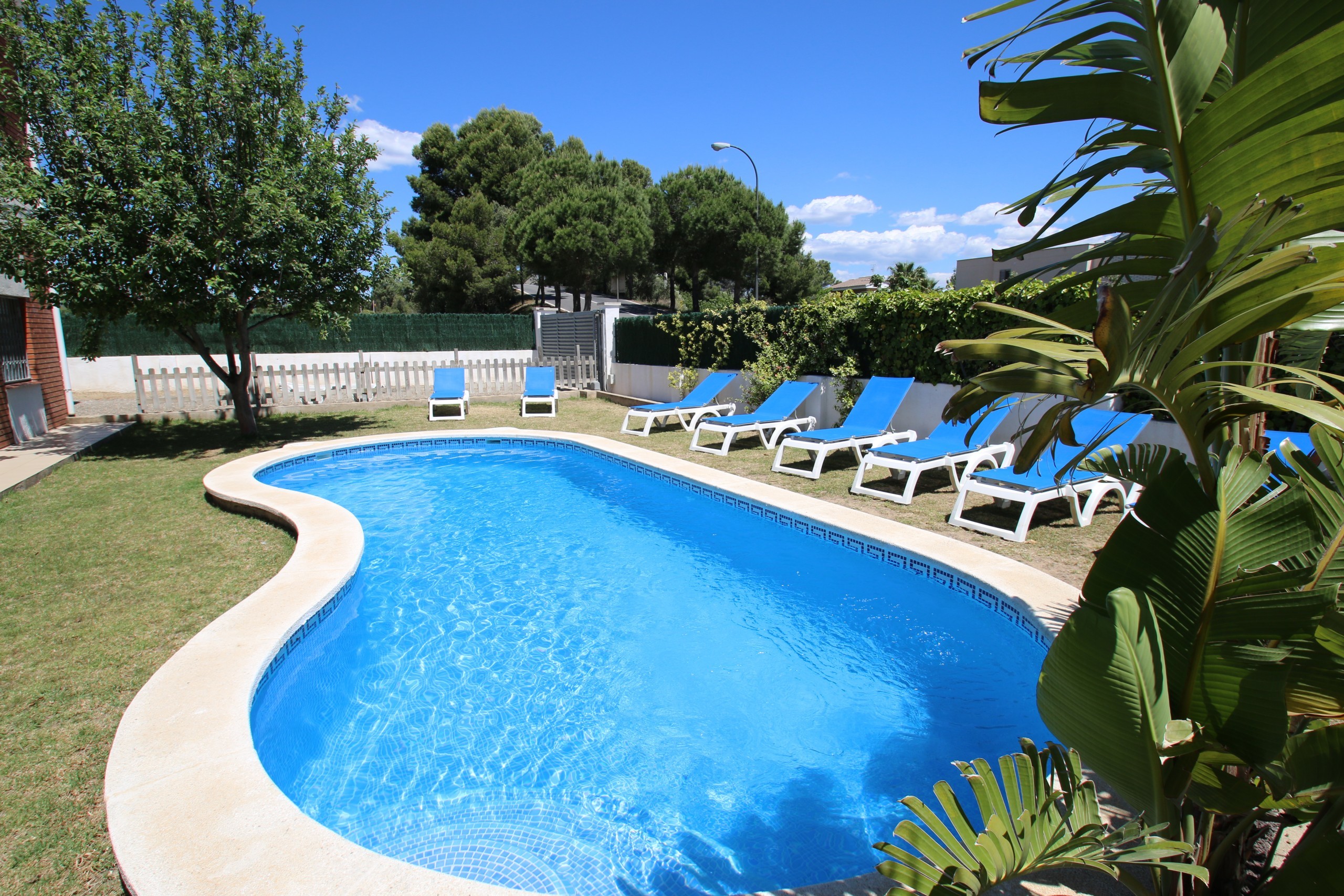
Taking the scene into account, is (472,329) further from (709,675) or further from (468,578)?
(709,675)

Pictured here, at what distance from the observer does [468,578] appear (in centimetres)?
628

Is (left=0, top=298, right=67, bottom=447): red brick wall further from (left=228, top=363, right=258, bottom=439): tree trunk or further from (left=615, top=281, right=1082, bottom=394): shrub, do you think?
(left=615, top=281, right=1082, bottom=394): shrub

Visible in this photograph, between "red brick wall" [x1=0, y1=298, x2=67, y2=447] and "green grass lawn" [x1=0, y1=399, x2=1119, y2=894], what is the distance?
2.77 meters

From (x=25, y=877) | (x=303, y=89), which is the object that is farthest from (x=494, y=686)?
(x=303, y=89)

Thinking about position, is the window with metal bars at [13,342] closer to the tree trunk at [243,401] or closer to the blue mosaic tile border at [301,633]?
the tree trunk at [243,401]

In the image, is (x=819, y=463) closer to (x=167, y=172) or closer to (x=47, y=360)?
(x=167, y=172)

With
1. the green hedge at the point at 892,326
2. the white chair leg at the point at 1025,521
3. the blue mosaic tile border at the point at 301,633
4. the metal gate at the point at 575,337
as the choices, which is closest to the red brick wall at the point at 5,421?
the blue mosaic tile border at the point at 301,633

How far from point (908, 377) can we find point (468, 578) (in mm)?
6311

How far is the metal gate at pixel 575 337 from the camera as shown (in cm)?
1814

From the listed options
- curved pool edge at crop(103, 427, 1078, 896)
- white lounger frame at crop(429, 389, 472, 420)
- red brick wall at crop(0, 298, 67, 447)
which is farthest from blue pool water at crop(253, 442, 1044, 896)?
red brick wall at crop(0, 298, 67, 447)

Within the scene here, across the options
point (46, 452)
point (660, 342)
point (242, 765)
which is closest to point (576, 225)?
point (660, 342)

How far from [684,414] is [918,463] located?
620cm

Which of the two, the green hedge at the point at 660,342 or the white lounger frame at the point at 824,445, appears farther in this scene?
the green hedge at the point at 660,342

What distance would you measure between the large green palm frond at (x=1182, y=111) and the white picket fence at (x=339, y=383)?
16.2 meters
